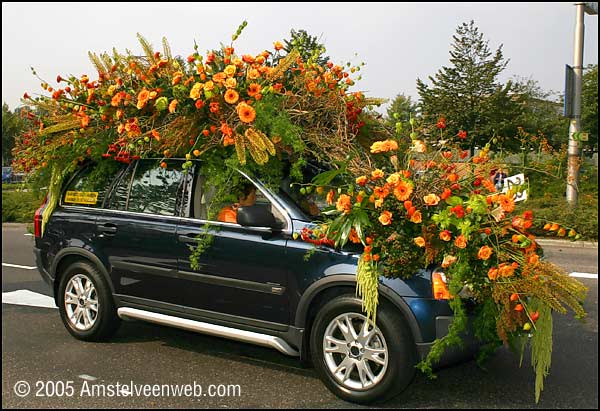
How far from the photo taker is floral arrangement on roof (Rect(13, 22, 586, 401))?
14.5 ft

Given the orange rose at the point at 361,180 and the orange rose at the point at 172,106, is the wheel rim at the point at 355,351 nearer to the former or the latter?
the orange rose at the point at 361,180

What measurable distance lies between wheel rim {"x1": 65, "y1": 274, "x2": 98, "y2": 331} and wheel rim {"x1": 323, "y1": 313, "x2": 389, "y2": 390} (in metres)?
2.53

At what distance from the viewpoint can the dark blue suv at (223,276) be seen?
4641 millimetres

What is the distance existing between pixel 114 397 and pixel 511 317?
9.17 feet

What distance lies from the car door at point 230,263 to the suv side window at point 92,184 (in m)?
1.08

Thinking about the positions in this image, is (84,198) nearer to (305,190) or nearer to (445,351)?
(305,190)

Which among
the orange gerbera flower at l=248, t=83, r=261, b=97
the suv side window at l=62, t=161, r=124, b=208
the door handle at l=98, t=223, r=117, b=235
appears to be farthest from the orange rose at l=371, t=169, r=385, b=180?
the suv side window at l=62, t=161, r=124, b=208

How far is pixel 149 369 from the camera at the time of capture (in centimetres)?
557

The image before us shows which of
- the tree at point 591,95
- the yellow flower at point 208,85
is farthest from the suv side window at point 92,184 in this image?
the tree at point 591,95

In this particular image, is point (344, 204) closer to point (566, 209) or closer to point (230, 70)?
point (230, 70)

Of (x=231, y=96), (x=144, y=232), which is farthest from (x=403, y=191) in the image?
(x=144, y=232)

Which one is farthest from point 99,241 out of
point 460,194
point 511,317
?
point 511,317

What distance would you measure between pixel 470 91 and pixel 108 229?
607cm

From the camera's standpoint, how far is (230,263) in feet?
17.5
